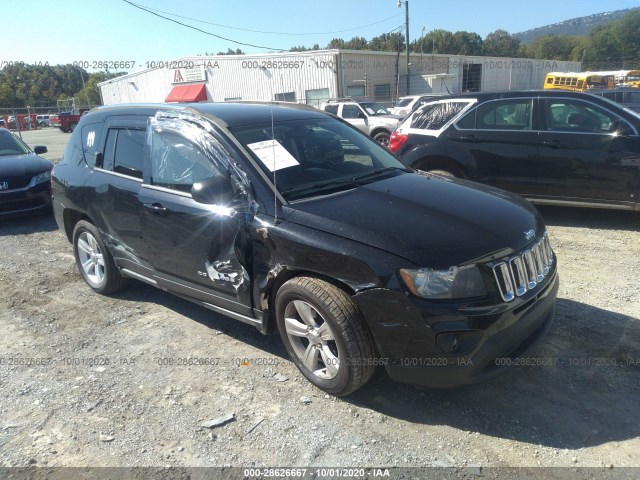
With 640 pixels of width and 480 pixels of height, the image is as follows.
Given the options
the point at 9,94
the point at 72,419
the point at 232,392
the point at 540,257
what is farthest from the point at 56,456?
the point at 9,94

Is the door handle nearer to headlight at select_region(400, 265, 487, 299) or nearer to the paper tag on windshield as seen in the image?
the paper tag on windshield

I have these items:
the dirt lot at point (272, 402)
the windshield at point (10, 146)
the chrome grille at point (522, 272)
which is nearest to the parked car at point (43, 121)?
the windshield at point (10, 146)

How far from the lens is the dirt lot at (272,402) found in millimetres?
2629

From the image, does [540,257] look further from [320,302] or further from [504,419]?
[320,302]

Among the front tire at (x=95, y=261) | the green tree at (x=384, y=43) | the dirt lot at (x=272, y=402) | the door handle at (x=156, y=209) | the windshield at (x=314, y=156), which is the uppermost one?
the green tree at (x=384, y=43)

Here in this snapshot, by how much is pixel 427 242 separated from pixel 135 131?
2792 mm

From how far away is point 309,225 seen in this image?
2957 mm

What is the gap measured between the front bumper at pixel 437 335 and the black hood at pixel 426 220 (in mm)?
258

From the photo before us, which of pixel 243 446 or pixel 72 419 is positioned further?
pixel 72 419

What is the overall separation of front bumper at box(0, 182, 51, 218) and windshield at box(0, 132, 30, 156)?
1241 millimetres

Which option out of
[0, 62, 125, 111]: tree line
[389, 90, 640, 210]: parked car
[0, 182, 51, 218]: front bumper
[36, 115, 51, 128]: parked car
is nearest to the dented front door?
[389, 90, 640, 210]: parked car

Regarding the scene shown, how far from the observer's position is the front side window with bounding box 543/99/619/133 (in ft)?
19.7

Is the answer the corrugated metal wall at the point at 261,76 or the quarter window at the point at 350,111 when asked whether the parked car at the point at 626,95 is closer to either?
the quarter window at the point at 350,111

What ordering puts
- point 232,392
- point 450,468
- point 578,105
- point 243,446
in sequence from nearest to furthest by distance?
1. point 450,468
2. point 243,446
3. point 232,392
4. point 578,105
